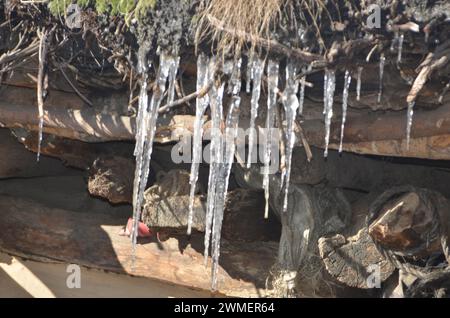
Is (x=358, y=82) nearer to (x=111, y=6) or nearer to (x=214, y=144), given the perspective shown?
(x=214, y=144)

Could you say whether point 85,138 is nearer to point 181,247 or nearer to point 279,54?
point 181,247

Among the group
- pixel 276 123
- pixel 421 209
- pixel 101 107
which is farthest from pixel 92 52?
pixel 421 209

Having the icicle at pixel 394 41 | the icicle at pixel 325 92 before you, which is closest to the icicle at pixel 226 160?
the icicle at pixel 325 92

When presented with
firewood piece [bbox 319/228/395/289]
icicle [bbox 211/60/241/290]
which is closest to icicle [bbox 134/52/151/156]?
icicle [bbox 211/60/241/290]

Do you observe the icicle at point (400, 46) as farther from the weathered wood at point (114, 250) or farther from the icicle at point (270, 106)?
the weathered wood at point (114, 250)

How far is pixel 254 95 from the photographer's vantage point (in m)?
3.89

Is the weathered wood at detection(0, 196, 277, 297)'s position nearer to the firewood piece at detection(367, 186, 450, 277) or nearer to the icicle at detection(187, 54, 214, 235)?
the icicle at detection(187, 54, 214, 235)

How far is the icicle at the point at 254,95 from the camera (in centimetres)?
376

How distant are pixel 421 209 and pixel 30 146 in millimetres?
2253

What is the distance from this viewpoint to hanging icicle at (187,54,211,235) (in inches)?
154

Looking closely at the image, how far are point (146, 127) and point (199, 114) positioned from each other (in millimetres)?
306

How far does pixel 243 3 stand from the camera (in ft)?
11.9

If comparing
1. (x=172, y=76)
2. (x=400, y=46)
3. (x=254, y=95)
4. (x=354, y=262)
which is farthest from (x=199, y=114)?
(x=400, y=46)

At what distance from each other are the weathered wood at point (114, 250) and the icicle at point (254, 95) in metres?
0.74
